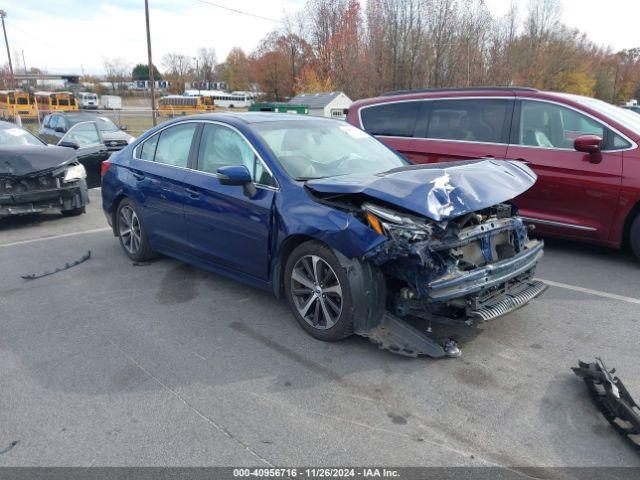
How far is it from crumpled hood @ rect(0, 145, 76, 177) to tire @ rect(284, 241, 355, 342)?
5409mm

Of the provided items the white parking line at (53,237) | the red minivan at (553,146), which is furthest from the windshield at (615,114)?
the white parking line at (53,237)

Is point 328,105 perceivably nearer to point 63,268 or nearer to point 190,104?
point 63,268

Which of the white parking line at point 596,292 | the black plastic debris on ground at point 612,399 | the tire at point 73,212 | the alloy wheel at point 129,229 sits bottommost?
the tire at point 73,212

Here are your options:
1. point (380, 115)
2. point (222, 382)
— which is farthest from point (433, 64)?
point (222, 382)

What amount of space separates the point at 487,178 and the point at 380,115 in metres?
3.96

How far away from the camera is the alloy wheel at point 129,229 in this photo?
232 inches

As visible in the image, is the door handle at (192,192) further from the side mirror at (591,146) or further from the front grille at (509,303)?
the side mirror at (591,146)

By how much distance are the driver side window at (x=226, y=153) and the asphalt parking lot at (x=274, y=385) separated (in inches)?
47.1

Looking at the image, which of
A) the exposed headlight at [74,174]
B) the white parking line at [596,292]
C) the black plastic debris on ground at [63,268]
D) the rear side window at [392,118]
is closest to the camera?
the white parking line at [596,292]

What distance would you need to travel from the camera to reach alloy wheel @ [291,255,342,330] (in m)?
3.82

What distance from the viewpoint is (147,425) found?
2971 mm

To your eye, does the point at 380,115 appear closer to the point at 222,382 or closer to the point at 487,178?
the point at 487,178

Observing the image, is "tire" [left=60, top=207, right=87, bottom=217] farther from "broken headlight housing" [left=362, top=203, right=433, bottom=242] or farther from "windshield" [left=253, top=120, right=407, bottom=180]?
"broken headlight housing" [left=362, top=203, right=433, bottom=242]

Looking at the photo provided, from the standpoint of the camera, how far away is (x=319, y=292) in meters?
3.90
